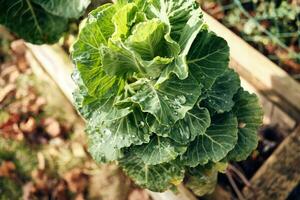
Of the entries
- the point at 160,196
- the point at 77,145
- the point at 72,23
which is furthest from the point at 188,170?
the point at 72,23

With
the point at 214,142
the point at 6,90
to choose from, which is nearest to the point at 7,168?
the point at 6,90

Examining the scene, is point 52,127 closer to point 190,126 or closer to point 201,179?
point 201,179

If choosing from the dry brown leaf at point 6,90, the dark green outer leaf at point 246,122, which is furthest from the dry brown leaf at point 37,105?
the dark green outer leaf at point 246,122

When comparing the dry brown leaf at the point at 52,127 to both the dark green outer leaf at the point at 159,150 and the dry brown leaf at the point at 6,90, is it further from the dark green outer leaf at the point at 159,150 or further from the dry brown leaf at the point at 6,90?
the dark green outer leaf at the point at 159,150

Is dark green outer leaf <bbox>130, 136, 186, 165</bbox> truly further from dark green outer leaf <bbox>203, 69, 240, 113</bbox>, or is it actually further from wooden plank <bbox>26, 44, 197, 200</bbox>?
wooden plank <bbox>26, 44, 197, 200</bbox>

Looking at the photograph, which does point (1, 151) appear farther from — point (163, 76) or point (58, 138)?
point (163, 76)

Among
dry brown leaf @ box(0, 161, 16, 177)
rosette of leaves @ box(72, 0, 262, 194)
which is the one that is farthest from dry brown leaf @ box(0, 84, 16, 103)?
rosette of leaves @ box(72, 0, 262, 194)
